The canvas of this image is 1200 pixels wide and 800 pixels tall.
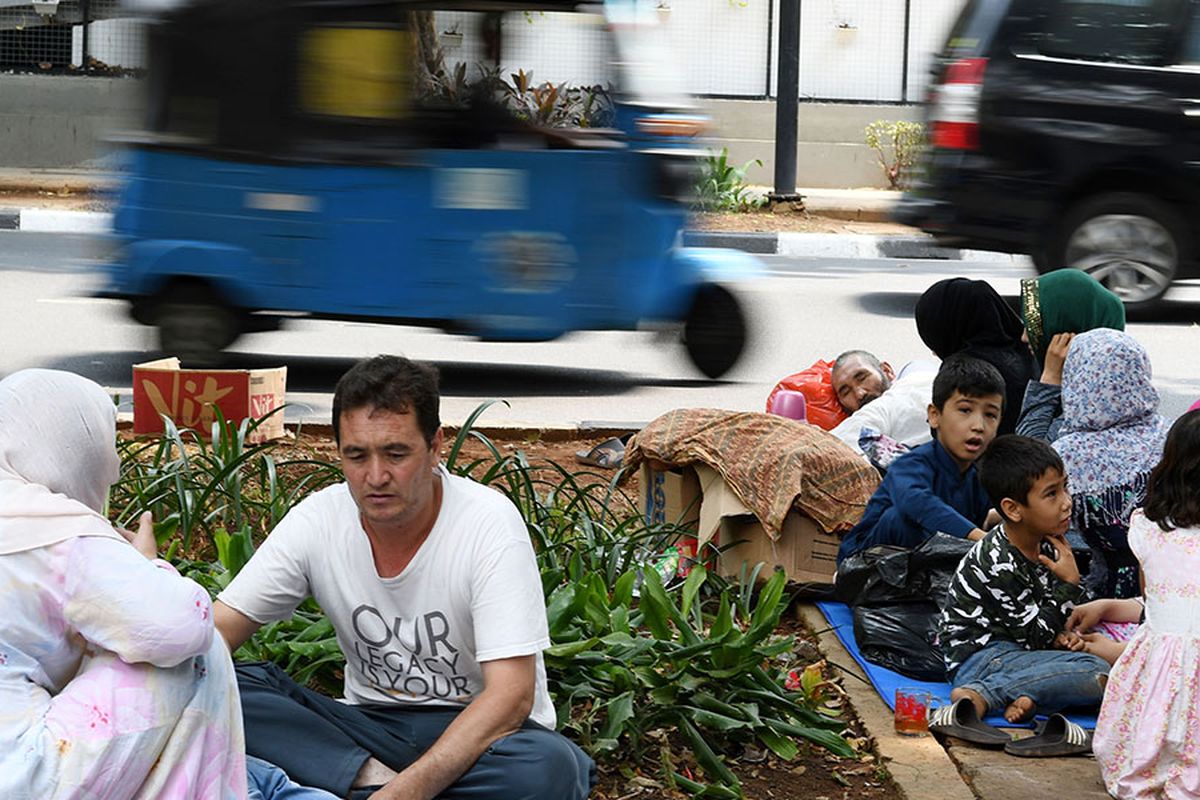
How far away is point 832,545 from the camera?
222 inches

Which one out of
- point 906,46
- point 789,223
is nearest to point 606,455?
point 789,223

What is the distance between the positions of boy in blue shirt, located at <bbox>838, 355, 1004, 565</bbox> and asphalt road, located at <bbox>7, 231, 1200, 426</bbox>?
2657 mm

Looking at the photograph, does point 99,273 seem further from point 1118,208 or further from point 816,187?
point 816,187

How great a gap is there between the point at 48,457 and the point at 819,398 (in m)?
4.41

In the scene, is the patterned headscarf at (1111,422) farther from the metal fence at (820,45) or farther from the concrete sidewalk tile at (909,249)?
the metal fence at (820,45)

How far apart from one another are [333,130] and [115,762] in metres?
6.00

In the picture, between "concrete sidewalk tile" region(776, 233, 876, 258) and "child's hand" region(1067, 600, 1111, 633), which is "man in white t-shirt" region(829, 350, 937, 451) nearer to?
"child's hand" region(1067, 600, 1111, 633)

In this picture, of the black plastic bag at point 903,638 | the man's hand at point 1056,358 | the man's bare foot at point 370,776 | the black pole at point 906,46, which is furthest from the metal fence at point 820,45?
the man's bare foot at point 370,776

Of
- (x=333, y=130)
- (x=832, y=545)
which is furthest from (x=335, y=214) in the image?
(x=832, y=545)

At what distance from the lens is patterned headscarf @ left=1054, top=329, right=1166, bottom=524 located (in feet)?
16.5

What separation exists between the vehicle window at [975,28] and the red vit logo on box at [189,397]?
6127 mm

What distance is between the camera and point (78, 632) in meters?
2.94

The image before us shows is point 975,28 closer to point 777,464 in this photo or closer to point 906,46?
point 777,464

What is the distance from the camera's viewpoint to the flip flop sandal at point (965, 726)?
4387mm
